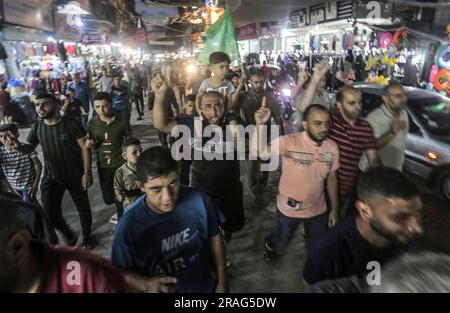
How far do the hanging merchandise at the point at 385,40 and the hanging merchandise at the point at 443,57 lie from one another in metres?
1.48

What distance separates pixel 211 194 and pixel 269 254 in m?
1.06

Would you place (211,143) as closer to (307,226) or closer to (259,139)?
(259,139)

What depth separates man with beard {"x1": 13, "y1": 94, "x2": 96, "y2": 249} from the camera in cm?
407

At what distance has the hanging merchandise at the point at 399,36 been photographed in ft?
32.6

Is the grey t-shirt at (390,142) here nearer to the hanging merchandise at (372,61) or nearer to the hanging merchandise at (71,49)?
the hanging merchandise at (372,61)

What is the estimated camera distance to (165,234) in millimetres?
2076

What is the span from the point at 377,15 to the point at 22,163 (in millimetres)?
8302

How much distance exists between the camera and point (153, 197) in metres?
2.09

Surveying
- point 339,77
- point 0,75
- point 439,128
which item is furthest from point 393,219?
point 0,75

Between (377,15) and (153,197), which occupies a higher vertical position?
(377,15)

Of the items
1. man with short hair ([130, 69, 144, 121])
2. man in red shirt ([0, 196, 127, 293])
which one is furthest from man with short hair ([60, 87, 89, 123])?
man in red shirt ([0, 196, 127, 293])

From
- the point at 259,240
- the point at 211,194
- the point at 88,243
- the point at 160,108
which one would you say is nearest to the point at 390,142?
the point at 259,240

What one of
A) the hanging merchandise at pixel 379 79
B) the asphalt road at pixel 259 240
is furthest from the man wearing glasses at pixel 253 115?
the hanging merchandise at pixel 379 79

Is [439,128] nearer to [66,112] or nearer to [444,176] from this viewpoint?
[444,176]
